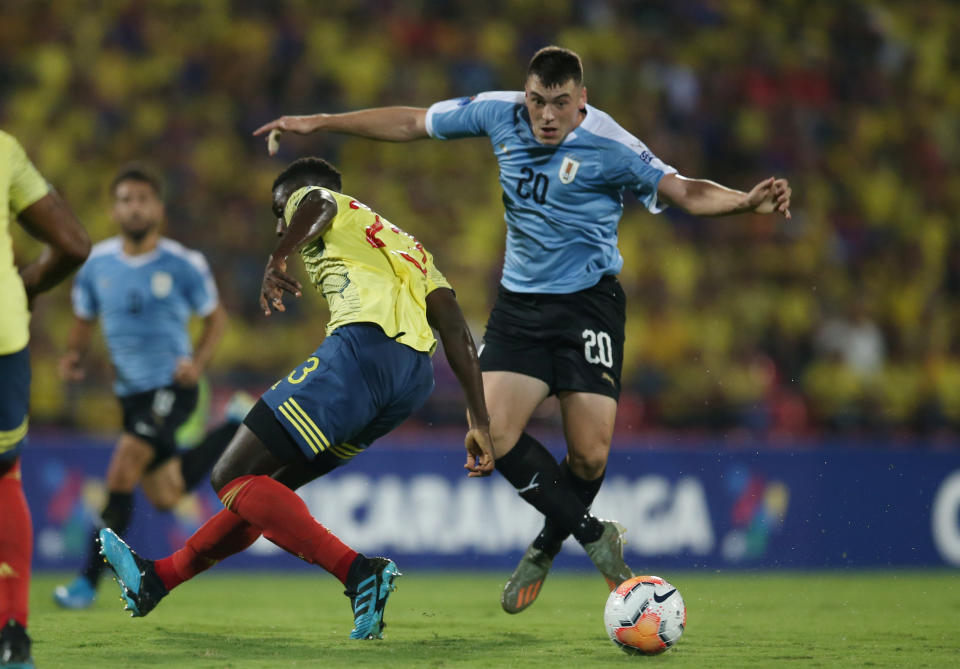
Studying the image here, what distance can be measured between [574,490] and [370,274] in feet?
5.53

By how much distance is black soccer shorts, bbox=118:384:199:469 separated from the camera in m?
8.14

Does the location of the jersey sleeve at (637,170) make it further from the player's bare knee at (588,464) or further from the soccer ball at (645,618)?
the soccer ball at (645,618)

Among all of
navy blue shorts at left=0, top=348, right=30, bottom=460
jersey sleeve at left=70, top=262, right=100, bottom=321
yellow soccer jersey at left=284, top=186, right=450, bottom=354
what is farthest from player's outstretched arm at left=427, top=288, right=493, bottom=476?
jersey sleeve at left=70, top=262, right=100, bottom=321

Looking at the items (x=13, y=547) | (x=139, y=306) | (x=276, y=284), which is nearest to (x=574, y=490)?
(x=276, y=284)

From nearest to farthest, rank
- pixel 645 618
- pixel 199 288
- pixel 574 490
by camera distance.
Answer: pixel 645 618 → pixel 574 490 → pixel 199 288

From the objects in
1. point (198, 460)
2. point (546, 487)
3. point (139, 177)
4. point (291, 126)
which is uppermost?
point (291, 126)

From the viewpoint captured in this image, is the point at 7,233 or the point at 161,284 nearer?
the point at 7,233

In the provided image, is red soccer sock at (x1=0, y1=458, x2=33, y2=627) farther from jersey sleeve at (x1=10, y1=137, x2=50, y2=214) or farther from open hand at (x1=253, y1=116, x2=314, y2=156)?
open hand at (x1=253, y1=116, x2=314, y2=156)

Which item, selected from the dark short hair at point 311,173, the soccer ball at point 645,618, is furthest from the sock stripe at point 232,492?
the soccer ball at point 645,618

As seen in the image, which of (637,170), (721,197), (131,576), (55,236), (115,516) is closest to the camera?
(55,236)

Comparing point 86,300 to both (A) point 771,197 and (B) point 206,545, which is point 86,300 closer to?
(B) point 206,545

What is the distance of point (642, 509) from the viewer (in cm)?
1085

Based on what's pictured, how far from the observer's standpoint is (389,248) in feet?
18.0

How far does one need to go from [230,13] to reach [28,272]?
1203 centimetres
